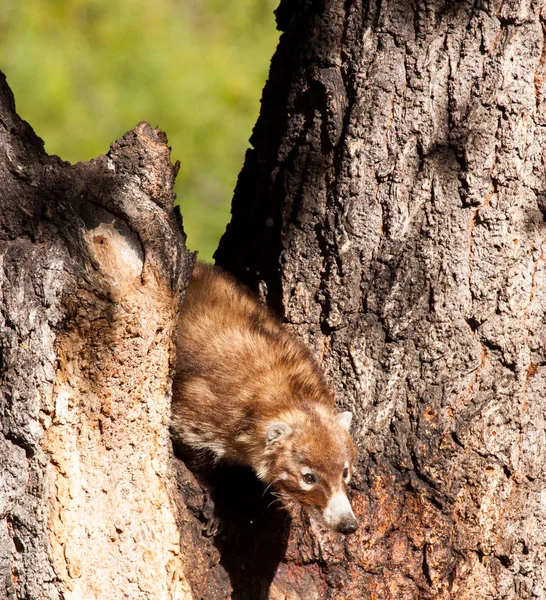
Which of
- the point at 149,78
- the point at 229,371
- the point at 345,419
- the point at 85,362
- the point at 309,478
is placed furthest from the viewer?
the point at 149,78

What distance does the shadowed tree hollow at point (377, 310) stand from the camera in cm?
355

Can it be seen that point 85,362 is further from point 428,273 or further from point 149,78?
point 149,78

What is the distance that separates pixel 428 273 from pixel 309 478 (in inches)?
53.9

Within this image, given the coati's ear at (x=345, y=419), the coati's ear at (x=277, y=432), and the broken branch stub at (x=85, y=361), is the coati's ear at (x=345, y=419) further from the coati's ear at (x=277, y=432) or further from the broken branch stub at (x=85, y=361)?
the broken branch stub at (x=85, y=361)

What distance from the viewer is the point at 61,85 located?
9.69 m

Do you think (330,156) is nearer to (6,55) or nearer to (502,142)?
(502,142)

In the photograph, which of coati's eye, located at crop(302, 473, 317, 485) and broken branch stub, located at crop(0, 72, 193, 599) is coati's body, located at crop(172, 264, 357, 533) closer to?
coati's eye, located at crop(302, 473, 317, 485)

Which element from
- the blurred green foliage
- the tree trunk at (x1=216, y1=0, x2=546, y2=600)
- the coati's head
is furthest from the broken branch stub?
the blurred green foliage

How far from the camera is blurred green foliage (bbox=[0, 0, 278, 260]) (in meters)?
9.27

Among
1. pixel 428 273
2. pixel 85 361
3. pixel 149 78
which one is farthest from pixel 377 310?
pixel 149 78

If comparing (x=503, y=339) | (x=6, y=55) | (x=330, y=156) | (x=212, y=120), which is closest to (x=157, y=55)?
(x=212, y=120)

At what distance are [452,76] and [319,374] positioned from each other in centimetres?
161

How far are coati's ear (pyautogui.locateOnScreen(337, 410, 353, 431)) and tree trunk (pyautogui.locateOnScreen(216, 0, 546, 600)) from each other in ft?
0.19

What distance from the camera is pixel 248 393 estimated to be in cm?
480
